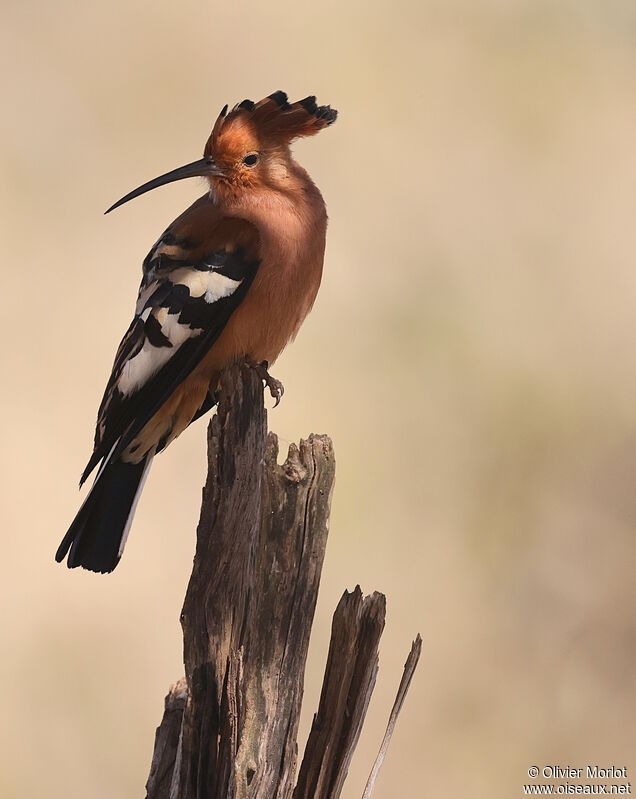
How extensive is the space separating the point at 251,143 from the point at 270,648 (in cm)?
174

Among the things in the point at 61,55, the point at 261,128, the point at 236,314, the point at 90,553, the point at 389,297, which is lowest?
the point at 90,553

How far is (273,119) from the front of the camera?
4.06 m

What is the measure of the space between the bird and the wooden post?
665 mm

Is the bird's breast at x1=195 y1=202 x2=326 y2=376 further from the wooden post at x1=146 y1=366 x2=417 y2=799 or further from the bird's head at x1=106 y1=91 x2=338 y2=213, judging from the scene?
the wooden post at x1=146 y1=366 x2=417 y2=799

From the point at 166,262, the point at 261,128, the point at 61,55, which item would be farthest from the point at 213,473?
the point at 61,55

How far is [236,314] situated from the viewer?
389 centimetres

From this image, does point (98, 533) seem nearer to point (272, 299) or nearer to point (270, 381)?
point (270, 381)

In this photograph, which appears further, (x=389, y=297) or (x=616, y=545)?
(x=389, y=297)

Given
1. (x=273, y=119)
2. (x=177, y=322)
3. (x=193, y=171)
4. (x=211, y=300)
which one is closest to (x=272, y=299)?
(x=211, y=300)

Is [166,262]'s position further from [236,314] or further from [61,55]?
[61,55]

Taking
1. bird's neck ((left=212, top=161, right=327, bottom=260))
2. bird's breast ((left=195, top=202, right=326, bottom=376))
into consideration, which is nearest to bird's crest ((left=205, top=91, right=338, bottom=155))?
bird's neck ((left=212, top=161, right=327, bottom=260))

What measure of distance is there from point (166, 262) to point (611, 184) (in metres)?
5.21

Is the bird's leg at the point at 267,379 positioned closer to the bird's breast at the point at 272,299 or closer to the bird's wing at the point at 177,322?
the bird's breast at the point at 272,299

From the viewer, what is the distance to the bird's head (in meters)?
4.02
